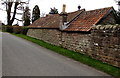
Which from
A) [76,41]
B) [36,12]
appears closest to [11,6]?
[36,12]

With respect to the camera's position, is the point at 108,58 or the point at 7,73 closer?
the point at 7,73

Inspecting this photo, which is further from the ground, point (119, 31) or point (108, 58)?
point (119, 31)

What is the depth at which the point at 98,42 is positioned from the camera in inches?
474

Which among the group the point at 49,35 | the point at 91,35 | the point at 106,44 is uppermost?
the point at 91,35

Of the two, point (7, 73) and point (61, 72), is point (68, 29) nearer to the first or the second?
point (61, 72)

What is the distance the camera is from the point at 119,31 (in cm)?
1030

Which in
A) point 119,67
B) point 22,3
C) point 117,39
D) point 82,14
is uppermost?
point 22,3

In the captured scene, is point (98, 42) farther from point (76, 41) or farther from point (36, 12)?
point (36, 12)

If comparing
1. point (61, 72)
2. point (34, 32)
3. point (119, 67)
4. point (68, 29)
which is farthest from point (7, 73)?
point (34, 32)

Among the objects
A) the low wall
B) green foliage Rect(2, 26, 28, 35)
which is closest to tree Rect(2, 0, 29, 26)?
green foliage Rect(2, 26, 28, 35)

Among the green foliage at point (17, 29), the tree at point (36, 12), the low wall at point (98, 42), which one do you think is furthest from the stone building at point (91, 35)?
the tree at point (36, 12)

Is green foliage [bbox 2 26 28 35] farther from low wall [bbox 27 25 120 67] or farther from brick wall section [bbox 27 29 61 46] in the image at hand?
low wall [bbox 27 25 120 67]

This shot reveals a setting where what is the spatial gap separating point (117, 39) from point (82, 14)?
8938mm

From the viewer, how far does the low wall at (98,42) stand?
10.6 meters
